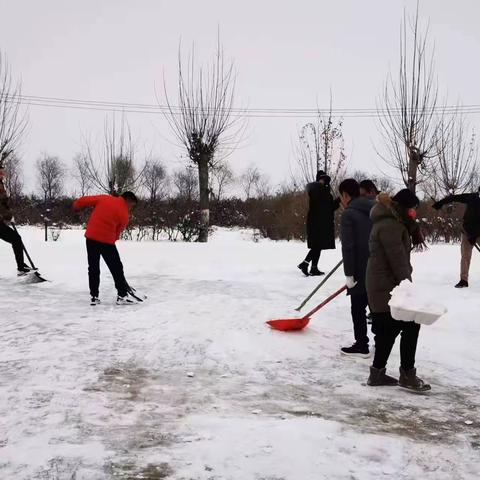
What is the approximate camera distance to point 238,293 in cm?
773

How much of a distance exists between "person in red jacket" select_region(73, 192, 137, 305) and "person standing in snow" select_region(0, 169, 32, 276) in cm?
208

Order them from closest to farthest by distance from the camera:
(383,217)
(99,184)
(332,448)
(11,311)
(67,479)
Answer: (67,479)
(332,448)
(383,217)
(11,311)
(99,184)

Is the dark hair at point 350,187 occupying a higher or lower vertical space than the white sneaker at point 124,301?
higher

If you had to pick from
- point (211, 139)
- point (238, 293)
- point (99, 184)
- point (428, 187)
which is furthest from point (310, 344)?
point (428, 187)

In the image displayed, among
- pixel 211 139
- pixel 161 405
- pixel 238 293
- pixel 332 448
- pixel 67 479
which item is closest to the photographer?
pixel 67 479

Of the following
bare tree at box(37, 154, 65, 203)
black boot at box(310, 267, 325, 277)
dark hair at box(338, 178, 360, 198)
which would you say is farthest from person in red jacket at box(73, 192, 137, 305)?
bare tree at box(37, 154, 65, 203)

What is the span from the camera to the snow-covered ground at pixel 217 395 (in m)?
2.61

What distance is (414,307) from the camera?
3.58m

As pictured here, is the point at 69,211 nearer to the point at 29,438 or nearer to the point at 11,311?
the point at 11,311

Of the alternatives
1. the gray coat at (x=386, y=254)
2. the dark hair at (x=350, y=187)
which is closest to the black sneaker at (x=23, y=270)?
the dark hair at (x=350, y=187)

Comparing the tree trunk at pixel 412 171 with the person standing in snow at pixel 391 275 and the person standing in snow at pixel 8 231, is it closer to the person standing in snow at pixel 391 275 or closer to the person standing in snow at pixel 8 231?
the person standing in snow at pixel 8 231

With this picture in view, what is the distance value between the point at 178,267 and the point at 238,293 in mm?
2567

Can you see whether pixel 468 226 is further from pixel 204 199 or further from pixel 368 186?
pixel 204 199

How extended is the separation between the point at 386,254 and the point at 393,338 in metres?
0.65
